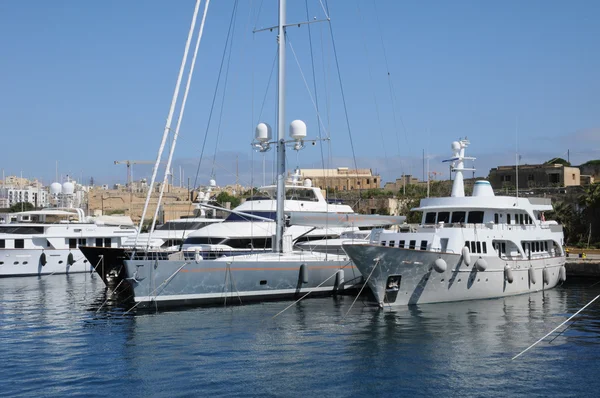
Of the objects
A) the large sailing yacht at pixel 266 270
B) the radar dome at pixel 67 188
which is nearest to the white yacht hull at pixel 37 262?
the radar dome at pixel 67 188

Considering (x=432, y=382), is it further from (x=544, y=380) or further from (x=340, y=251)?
(x=340, y=251)

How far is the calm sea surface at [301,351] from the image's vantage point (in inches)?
634

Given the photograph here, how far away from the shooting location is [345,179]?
3935 inches

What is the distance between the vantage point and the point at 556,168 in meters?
63.6

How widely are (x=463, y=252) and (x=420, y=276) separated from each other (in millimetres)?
1855

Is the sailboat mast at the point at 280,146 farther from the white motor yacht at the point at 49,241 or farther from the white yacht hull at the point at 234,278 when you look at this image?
the white motor yacht at the point at 49,241

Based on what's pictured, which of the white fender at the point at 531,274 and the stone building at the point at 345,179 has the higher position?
the stone building at the point at 345,179

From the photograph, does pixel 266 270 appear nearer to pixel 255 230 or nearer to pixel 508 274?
pixel 255 230

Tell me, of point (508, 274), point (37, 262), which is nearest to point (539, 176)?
point (508, 274)

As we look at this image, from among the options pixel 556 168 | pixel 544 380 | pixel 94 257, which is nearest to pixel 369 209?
pixel 556 168

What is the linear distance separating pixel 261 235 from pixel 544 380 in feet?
70.2

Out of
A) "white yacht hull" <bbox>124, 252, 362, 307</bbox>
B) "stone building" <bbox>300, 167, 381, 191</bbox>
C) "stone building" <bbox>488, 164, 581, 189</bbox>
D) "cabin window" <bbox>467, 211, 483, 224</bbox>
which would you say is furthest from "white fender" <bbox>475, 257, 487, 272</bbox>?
"stone building" <bbox>300, 167, 381, 191</bbox>

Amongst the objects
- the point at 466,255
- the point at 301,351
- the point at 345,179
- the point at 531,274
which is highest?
the point at 345,179

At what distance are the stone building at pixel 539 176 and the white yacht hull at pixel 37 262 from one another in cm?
3809
